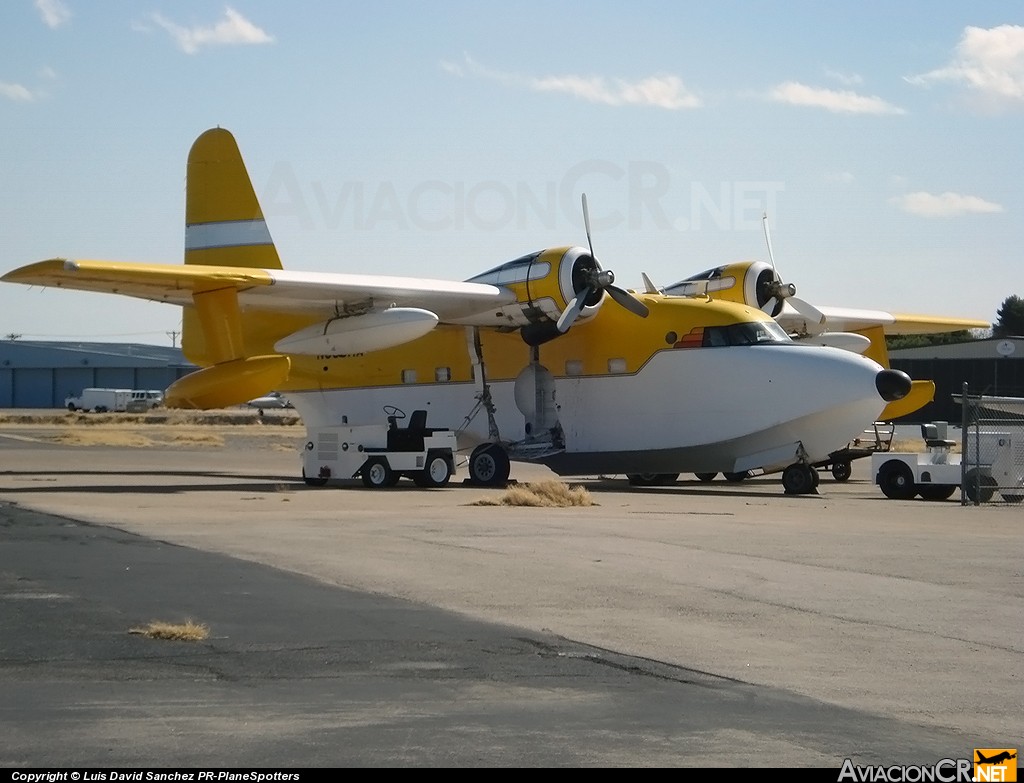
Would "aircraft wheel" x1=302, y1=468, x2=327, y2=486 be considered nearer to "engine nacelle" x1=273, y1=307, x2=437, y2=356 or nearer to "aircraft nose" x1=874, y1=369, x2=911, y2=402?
"engine nacelle" x1=273, y1=307, x2=437, y2=356

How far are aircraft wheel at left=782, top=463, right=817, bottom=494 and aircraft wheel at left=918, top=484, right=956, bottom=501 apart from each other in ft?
6.62

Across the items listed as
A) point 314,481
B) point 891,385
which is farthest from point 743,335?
point 314,481

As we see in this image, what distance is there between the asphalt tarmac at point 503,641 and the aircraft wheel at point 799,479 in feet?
23.8

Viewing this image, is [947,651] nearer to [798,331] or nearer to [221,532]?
[221,532]

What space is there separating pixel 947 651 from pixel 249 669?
442 centimetres

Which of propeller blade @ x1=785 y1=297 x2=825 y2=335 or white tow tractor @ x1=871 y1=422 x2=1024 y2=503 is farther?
propeller blade @ x1=785 y1=297 x2=825 y2=335

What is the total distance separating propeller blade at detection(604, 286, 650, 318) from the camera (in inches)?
1007

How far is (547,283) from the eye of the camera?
25359mm

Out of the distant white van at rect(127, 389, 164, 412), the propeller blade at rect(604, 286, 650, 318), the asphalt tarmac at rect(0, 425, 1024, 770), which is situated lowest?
the asphalt tarmac at rect(0, 425, 1024, 770)

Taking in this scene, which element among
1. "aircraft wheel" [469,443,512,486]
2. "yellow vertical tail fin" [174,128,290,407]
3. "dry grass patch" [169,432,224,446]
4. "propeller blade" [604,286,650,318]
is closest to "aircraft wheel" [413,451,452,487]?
"aircraft wheel" [469,443,512,486]

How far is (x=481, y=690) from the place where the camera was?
6.76 m

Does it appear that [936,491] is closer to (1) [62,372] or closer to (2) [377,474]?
(2) [377,474]

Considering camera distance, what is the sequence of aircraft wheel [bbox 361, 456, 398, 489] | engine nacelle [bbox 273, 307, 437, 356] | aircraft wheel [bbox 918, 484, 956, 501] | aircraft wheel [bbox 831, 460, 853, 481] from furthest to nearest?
aircraft wheel [bbox 831, 460, 853, 481], aircraft wheel [bbox 361, 456, 398, 489], engine nacelle [bbox 273, 307, 437, 356], aircraft wheel [bbox 918, 484, 956, 501]

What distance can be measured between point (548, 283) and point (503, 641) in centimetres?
1749
